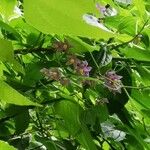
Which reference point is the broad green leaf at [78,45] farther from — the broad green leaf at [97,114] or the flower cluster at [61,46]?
the broad green leaf at [97,114]

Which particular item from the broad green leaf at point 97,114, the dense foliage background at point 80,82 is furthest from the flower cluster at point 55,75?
the broad green leaf at point 97,114

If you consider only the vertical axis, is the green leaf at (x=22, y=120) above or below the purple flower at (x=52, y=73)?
below

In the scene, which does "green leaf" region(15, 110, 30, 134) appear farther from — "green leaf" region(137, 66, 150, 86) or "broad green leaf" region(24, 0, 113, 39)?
"broad green leaf" region(24, 0, 113, 39)

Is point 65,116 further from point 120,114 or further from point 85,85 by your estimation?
point 120,114

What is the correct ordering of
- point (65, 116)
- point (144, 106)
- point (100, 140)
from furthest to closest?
1. point (100, 140)
2. point (144, 106)
3. point (65, 116)

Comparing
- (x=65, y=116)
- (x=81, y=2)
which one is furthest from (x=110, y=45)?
(x=81, y=2)

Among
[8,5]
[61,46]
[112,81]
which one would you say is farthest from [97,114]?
[8,5]
